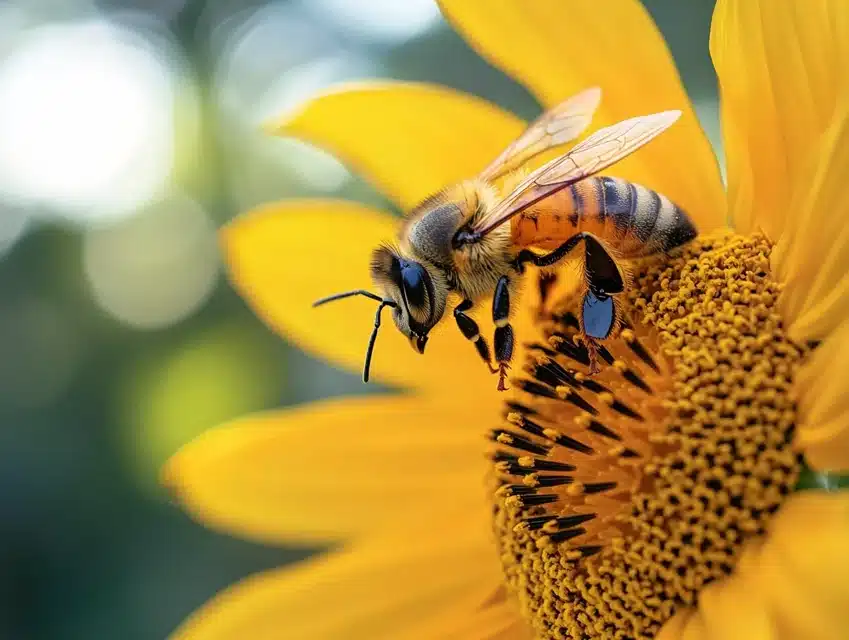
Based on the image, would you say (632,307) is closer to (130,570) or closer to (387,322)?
(387,322)

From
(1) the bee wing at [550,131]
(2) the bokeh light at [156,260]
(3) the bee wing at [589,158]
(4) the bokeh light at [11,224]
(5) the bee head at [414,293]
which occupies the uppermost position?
(4) the bokeh light at [11,224]

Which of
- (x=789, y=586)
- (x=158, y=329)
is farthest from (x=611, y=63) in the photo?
(x=158, y=329)

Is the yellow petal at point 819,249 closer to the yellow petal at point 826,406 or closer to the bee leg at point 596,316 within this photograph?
the yellow petal at point 826,406

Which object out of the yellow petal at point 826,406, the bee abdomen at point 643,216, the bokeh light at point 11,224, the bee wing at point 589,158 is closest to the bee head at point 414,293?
the bee wing at point 589,158

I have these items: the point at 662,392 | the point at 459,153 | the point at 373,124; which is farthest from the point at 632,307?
the point at 373,124

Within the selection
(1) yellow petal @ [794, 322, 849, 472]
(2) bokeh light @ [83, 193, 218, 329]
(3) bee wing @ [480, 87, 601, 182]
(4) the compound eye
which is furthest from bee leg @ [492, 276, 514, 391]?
(2) bokeh light @ [83, 193, 218, 329]

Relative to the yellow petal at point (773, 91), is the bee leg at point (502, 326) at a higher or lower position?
lower
